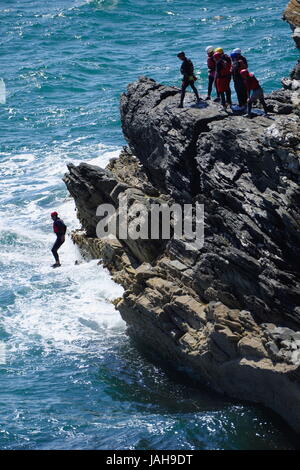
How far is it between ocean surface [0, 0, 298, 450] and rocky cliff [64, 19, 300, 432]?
1.29 metres

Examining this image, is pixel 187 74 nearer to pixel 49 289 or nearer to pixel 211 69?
pixel 211 69

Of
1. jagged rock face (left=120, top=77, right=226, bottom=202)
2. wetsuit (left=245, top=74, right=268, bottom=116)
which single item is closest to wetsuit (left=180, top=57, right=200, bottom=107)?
jagged rock face (left=120, top=77, right=226, bottom=202)

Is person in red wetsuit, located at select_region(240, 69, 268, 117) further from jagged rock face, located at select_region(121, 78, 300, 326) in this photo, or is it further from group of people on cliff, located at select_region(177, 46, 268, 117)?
jagged rock face, located at select_region(121, 78, 300, 326)

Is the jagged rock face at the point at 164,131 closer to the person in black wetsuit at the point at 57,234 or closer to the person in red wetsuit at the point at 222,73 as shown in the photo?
the person in red wetsuit at the point at 222,73

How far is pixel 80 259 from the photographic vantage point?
122 ft

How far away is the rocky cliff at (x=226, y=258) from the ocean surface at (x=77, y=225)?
1.29m

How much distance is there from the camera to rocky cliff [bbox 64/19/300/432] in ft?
76.8

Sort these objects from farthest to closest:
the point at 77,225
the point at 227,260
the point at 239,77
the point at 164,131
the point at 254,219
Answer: the point at 77,225
the point at 164,131
the point at 239,77
the point at 227,260
the point at 254,219

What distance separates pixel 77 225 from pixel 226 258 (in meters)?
16.6

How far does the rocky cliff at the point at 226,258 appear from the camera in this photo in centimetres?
2341

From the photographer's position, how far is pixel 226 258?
25.0 metres

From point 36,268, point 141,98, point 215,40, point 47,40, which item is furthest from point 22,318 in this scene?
point 47,40

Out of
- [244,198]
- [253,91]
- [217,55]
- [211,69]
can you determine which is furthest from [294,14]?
[244,198]

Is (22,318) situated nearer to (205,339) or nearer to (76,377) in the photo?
(76,377)
